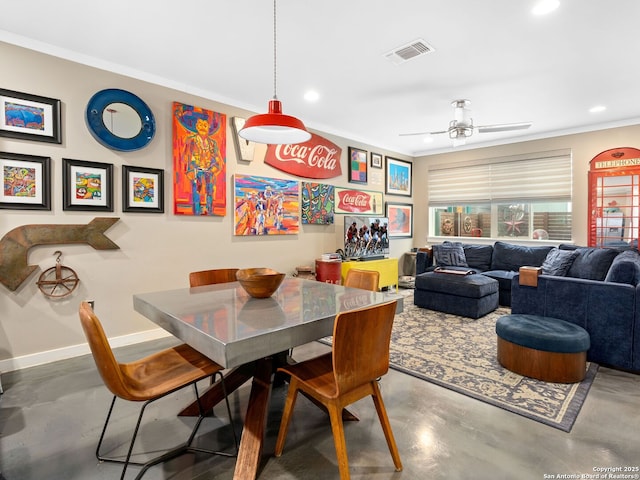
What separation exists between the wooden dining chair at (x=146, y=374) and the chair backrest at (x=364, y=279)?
1.25 meters

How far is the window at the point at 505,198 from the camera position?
5.48 meters

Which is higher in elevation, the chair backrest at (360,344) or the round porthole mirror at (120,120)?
the round porthole mirror at (120,120)

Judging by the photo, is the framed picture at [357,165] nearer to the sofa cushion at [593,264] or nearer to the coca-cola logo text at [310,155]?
the coca-cola logo text at [310,155]

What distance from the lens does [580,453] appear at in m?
1.82

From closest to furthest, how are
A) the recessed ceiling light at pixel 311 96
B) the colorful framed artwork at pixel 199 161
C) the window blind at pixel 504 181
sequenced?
the colorful framed artwork at pixel 199 161
the recessed ceiling light at pixel 311 96
the window blind at pixel 504 181

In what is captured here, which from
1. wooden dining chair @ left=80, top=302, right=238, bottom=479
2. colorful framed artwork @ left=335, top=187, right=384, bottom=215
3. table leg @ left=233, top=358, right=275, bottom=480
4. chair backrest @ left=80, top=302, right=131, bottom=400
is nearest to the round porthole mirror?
wooden dining chair @ left=80, top=302, right=238, bottom=479

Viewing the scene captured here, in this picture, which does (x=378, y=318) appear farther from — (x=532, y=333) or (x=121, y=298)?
(x=121, y=298)

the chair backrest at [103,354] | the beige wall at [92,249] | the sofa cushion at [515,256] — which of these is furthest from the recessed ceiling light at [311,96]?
the sofa cushion at [515,256]

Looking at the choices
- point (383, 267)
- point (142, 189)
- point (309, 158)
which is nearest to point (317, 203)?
point (309, 158)

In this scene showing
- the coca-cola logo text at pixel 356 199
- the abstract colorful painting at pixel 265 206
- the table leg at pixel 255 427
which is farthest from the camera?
the coca-cola logo text at pixel 356 199

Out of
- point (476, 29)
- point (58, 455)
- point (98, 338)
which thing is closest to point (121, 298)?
point (58, 455)

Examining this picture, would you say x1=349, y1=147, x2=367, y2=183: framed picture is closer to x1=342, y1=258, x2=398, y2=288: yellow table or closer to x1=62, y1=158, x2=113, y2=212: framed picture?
x1=342, y1=258, x2=398, y2=288: yellow table

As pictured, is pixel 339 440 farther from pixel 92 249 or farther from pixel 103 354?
pixel 92 249

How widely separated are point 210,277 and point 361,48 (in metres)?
2.38
